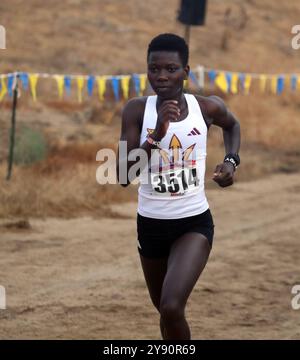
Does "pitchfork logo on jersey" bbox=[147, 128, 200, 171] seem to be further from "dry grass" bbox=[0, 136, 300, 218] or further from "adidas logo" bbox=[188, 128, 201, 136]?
"dry grass" bbox=[0, 136, 300, 218]

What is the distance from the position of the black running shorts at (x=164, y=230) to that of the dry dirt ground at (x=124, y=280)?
182cm

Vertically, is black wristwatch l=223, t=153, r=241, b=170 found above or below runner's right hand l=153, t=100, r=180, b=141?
below

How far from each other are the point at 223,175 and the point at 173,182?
277 mm

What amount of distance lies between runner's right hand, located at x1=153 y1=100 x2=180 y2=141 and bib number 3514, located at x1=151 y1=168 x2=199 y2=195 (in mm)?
301

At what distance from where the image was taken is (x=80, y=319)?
23.3 ft

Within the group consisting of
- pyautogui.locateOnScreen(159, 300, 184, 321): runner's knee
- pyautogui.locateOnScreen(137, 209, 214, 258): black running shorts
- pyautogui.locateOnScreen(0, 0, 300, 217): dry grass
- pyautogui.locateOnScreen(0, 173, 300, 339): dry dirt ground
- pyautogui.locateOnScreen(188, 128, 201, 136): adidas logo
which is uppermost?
pyautogui.locateOnScreen(188, 128, 201, 136): adidas logo

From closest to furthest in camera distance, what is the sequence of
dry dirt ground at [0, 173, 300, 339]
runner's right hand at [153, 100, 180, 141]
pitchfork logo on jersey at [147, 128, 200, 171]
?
runner's right hand at [153, 100, 180, 141]
pitchfork logo on jersey at [147, 128, 200, 171]
dry dirt ground at [0, 173, 300, 339]

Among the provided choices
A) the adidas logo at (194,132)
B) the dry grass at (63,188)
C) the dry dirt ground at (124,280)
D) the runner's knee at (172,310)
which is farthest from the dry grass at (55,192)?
the runner's knee at (172,310)

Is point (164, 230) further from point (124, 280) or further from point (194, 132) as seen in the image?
point (124, 280)

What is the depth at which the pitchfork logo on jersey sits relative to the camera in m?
4.79

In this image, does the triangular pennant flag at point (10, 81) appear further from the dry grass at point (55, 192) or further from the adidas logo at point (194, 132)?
the adidas logo at point (194, 132)

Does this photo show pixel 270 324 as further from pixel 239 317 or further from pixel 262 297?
pixel 262 297

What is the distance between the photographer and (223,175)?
4879 millimetres

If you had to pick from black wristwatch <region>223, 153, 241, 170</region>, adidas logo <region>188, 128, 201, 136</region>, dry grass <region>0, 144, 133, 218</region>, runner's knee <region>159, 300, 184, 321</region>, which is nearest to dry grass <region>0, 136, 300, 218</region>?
dry grass <region>0, 144, 133, 218</region>
